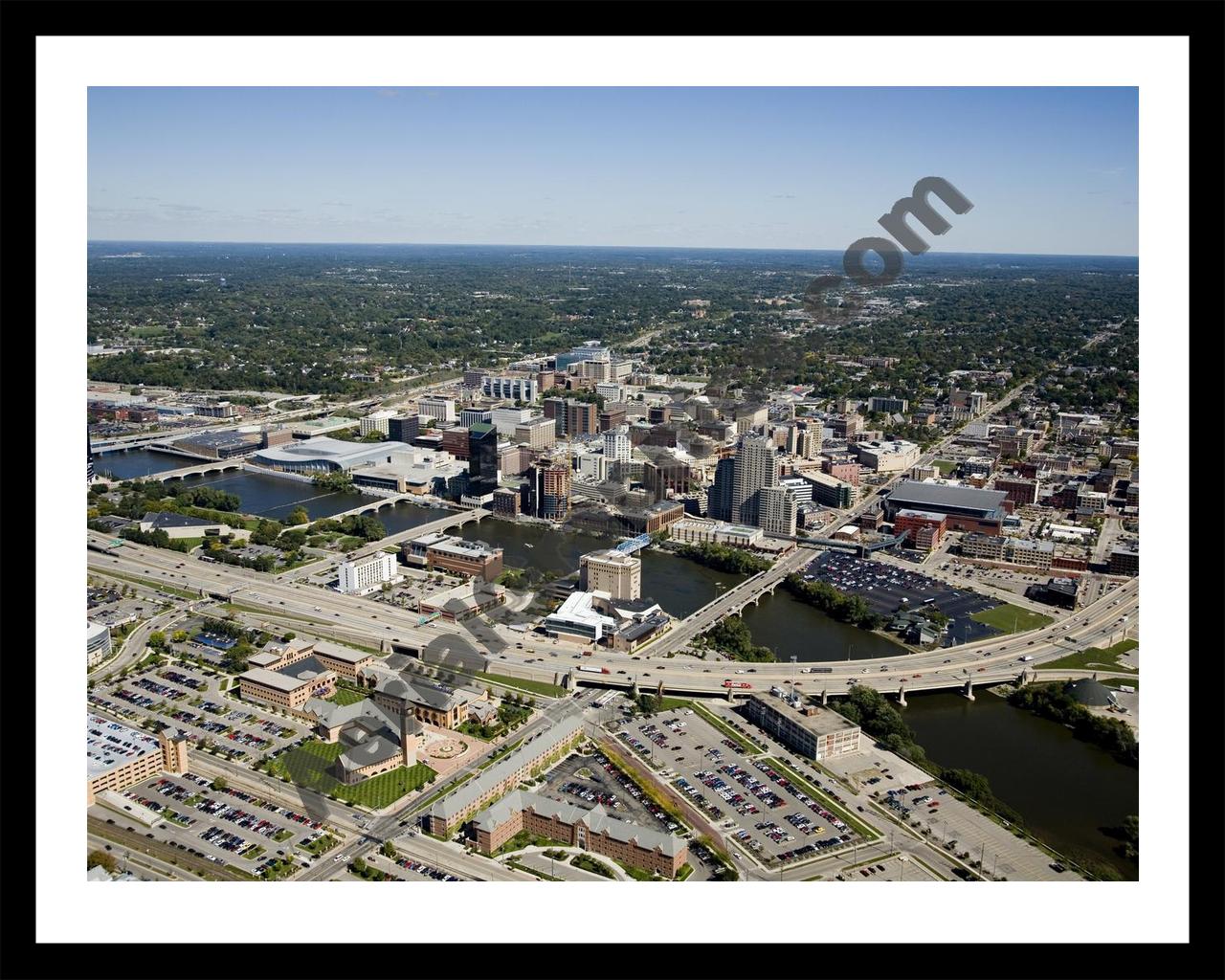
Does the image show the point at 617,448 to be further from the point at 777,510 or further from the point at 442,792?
the point at 442,792

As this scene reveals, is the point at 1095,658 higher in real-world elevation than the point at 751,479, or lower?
lower

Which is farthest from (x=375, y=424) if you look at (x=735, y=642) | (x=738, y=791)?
(x=738, y=791)

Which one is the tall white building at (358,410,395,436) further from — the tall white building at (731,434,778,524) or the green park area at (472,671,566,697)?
the green park area at (472,671,566,697)

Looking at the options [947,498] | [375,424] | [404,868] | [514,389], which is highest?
[514,389]

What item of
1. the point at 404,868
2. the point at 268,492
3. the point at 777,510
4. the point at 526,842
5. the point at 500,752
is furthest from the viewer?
the point at 268,492

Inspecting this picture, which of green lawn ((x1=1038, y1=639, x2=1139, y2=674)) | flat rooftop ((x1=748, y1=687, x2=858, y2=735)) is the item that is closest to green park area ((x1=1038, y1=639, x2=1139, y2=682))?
green lawn ((x1=1038, y1=639, x2=1139, y2=674))

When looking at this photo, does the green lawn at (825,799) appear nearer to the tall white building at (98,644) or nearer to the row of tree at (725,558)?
the row of tree at (725,558)

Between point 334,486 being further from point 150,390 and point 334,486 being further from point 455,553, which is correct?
point 150,390

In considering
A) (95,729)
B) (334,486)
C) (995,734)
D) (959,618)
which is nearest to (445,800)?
(95,729)
